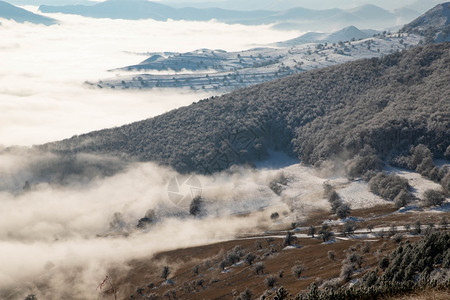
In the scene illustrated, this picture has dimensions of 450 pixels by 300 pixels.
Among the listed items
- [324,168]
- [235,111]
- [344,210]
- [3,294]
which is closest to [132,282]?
[3,294]

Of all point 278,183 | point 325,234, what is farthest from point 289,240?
point 278,183

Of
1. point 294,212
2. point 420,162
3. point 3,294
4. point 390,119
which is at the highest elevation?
point 390,119

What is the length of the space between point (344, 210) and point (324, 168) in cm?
3368

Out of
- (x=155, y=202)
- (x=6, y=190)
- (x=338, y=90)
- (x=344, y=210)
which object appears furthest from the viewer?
(x=338, y=90)

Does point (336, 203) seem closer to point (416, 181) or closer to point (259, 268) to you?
point (416, 181)

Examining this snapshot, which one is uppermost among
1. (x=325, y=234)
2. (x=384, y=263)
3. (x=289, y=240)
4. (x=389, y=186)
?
(x=384, y=263)

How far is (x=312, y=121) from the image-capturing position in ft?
536

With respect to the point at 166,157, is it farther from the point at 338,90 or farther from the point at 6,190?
the point at 338,90

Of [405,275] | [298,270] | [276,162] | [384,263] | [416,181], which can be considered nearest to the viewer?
[405,275]

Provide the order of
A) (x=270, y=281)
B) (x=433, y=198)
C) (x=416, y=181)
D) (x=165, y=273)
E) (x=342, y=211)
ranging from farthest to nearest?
1. (x=416, y=181)
2. (x=342, y=211)
3. (x=433, y=198)
4. (x=165, y=273)
5. (x=270, y=281)

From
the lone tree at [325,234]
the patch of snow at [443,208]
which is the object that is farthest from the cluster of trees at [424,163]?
the lone tree at [325,234]

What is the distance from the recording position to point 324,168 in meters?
136

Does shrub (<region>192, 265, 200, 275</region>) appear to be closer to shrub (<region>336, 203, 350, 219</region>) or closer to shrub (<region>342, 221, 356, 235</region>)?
shrub (<region>342, 221, 356, 235</region>)

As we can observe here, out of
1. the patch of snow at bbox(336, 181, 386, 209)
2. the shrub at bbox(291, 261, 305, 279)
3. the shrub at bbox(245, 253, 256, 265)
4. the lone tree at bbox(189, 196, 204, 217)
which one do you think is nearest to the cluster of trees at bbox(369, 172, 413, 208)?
the patch of snow at bbox(336, 181, 386, 209)
